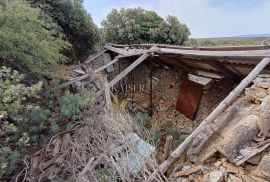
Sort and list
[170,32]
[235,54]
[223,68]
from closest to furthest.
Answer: [235,54]
[223,68]
[170,32]

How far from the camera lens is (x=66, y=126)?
6.07m

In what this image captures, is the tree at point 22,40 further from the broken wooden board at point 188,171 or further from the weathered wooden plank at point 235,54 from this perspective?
the broken wooden board at point 188,171

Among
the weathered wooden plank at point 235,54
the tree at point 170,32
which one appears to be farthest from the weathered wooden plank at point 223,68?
the tree at point 170,32

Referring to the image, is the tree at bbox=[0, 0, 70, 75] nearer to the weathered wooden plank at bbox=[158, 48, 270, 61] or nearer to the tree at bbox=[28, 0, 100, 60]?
the weathered wooden plank at bbox=[158, 48, 270, 61]

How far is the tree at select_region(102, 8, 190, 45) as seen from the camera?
58.4 feet

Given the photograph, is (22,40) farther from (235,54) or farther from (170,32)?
(170,32)

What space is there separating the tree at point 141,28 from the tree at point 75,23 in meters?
2.67

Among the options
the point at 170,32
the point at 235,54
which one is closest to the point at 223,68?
the point at 235,54

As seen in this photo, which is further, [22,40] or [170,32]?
[170,32]

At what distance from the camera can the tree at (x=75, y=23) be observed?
1349cm

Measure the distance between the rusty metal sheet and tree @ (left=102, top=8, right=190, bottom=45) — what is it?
8750 mm

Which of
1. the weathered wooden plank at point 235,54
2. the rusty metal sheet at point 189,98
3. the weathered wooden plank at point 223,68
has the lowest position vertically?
the rusty metal sheet at point 189,98

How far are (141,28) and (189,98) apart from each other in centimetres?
1002

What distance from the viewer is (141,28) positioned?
1816 centimetres
